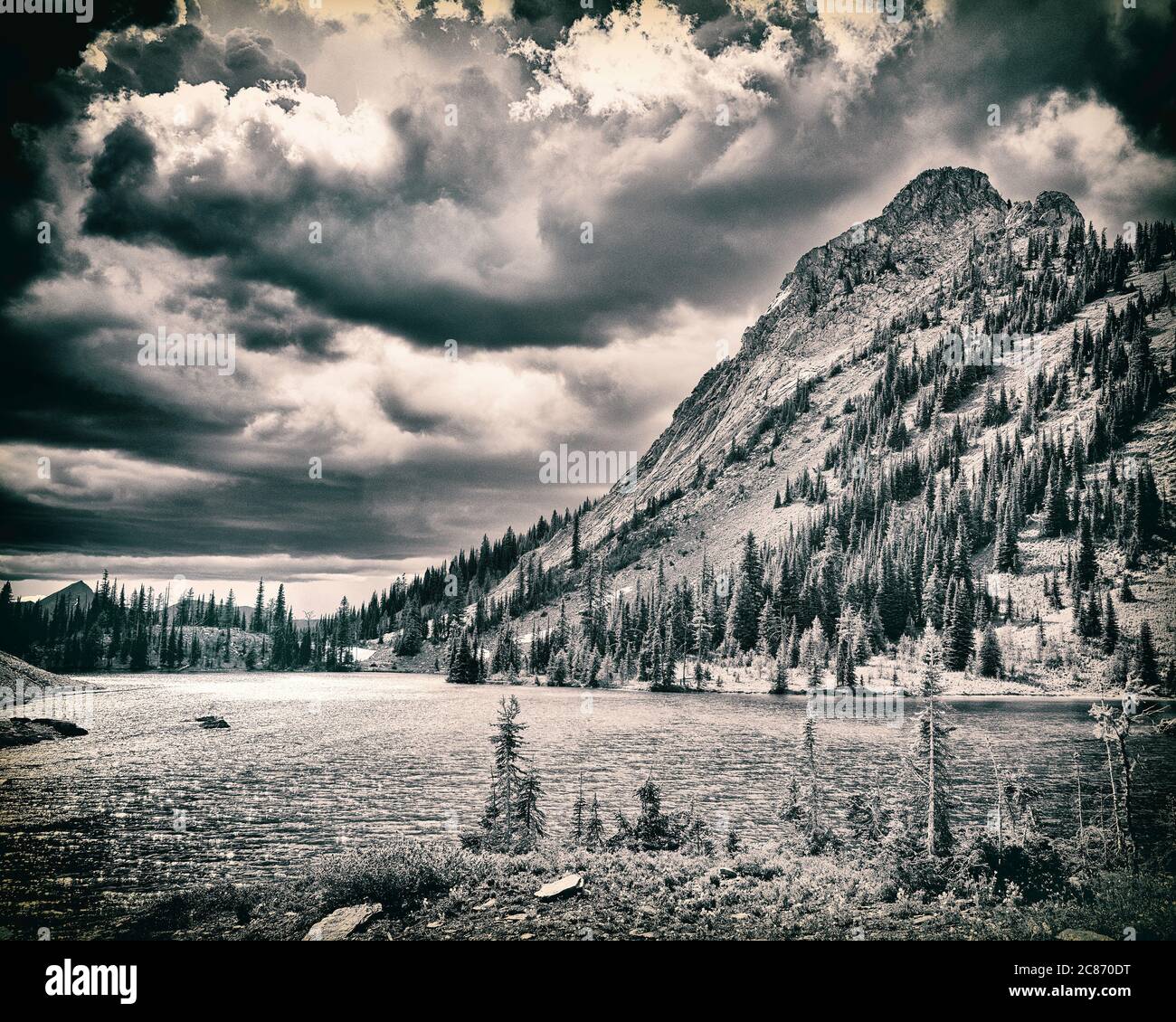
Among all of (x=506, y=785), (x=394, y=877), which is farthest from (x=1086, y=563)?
(x=394, y=877)

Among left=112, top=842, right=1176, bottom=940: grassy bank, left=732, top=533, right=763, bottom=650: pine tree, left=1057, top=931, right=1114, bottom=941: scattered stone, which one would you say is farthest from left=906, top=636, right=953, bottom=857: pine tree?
left=732, top=533, right=763, bottom=650: pine tree

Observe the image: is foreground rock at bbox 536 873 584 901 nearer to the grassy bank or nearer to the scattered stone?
the grassy bank

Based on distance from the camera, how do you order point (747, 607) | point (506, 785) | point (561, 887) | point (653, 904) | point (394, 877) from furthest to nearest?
1. point (747, 607)
2. point (506, 785)
3. point (394, 877)
4. point (561, 887)
5. point (653, 904)

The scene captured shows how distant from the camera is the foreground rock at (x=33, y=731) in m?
52.0

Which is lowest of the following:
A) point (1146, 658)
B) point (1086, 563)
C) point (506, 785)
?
point (1146, 658)

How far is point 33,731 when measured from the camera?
2172 inches

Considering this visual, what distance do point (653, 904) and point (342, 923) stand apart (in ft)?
27.9

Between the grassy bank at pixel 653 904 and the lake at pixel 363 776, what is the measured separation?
5.20 m

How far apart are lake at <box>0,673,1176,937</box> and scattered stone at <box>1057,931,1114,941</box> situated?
1267cm

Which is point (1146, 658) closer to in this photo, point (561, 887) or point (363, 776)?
point (363, 776)

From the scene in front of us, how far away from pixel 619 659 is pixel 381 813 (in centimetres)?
10732

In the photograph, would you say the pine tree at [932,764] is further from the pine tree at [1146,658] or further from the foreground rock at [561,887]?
the pine tree at [1146,658]
